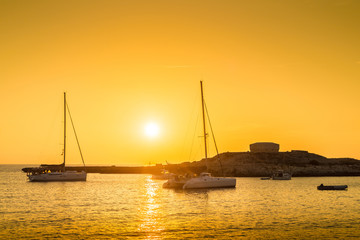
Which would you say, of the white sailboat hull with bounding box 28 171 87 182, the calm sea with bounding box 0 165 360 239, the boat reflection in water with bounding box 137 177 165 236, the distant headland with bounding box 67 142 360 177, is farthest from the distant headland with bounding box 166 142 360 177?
the boat reflection in water with bounding box 137 177 165 236

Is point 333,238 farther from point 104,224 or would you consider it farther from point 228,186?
point 228,186

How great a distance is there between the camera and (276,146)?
607 feet

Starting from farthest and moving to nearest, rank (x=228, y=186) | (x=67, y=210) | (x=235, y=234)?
(x=228, y=186) → (x=67, y=210) → (x=235, y=234)

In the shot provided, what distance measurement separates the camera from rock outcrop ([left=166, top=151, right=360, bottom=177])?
485 ft

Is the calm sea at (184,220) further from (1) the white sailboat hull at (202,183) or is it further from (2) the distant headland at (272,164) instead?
(2) the distant headland at (272,164)

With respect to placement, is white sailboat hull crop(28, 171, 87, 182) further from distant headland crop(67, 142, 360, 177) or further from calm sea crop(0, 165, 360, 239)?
calm sea crop(0, 165, 360, 239)

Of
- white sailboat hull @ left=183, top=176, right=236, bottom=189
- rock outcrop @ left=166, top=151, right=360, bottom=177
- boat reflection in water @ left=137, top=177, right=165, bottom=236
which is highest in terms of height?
rock outcrop @ left=166, top=151, right=360, bottom=177

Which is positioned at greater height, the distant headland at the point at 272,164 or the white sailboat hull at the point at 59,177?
the distant headland at the point at 272,164

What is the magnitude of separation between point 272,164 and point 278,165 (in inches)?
87.3

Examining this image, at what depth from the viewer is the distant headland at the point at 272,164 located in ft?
486

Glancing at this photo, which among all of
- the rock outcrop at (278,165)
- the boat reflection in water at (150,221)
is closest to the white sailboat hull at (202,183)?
the boat reflection in water at (150,221)

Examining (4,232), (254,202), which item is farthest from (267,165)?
(4,232)

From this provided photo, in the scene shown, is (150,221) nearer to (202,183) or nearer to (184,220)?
(184,220)

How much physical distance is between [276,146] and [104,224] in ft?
511
